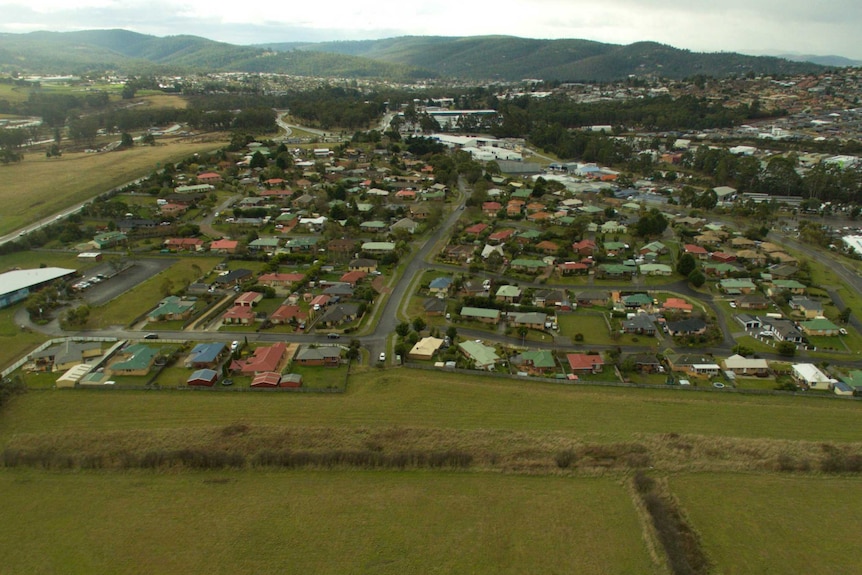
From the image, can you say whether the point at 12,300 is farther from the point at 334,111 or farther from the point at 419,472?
the point at 334,111

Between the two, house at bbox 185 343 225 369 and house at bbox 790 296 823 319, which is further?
house at bbox 790 296 823 319

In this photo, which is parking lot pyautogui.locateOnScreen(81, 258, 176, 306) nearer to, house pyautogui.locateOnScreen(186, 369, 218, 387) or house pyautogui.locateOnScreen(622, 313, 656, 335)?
house pyautogui.locateOnScreen(186, 369, 218, 387)

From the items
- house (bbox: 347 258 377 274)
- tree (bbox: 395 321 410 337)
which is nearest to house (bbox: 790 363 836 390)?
tree (bbox: 395 321 410 337)

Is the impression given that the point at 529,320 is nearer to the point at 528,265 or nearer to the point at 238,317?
the point at 528,265

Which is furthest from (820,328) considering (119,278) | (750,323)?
(119,278)

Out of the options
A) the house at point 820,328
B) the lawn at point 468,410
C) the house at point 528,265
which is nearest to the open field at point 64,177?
the lawn at point 468,410

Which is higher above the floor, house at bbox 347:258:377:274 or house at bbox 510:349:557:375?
house at bbox 347:258:377:274
